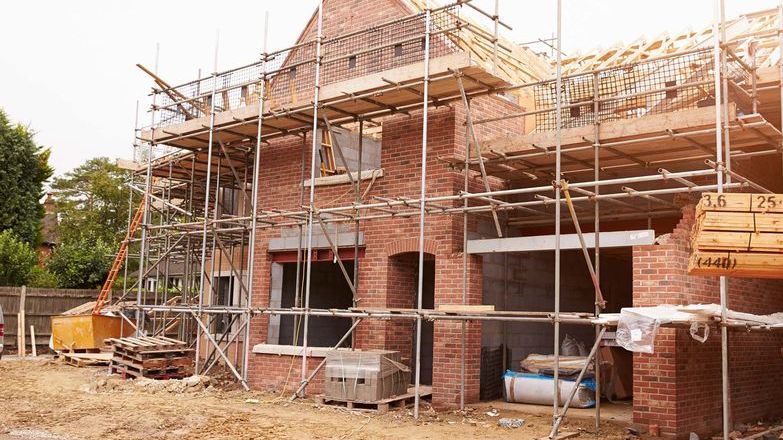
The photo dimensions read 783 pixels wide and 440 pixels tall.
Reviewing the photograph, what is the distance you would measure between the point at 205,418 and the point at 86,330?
375 inches

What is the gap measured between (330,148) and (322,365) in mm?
4894

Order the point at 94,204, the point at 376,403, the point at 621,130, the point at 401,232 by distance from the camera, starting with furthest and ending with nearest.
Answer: the point at 94,204, the point at 401,232, the point at 376,403, the point at 621,130

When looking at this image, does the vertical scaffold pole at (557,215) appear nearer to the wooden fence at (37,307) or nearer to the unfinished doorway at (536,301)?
the unfinished doorway at (536,301)

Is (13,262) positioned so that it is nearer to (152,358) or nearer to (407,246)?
(152,358)

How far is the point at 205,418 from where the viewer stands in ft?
36.4

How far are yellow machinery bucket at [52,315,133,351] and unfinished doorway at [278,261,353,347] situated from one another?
581 cm

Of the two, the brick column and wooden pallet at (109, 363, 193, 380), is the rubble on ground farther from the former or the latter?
the brick column

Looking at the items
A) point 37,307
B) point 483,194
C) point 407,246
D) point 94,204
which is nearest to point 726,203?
point 483,194

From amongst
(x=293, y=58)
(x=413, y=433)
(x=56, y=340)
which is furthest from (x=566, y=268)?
(x=56, y=340)

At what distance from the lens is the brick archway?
13086 mm

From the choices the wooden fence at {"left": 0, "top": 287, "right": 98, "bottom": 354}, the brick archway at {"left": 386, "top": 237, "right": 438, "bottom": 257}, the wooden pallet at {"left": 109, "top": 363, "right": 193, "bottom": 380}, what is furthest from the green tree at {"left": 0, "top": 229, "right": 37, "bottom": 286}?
the brick archway at {"left": 386, "top": 237, "right": 438, "bottom": 257}

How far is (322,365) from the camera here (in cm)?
1339

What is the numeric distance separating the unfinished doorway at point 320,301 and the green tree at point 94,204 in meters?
28.4

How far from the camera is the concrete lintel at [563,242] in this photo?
34.7 feet
